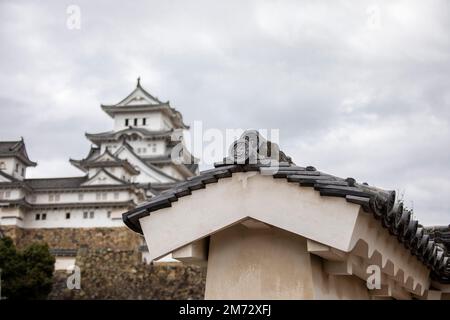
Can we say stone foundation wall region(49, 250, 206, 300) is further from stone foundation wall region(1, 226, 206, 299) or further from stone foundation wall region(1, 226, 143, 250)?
stone foundation wall region(1, 226, 143, 250)

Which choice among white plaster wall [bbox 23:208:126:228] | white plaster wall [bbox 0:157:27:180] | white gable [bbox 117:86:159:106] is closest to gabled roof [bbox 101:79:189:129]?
white gable [bbox 117:86:159:106]

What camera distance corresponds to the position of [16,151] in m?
45.1

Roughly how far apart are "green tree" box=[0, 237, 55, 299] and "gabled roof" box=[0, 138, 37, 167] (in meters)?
11.9

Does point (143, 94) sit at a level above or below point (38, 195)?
above

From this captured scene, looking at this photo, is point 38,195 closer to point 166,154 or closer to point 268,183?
point 166,154

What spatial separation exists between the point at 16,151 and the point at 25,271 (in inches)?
572

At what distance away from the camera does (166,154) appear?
5056 cm

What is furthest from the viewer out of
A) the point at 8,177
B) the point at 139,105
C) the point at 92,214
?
the point at 139,105

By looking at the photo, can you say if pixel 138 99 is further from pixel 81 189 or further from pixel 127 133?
pixel 81 189

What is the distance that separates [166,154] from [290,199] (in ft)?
155

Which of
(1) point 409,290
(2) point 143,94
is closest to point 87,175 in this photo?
(2) point 143,94

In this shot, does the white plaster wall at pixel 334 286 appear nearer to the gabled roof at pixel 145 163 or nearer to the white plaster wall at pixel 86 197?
the white plaster wall at pixel 86 197

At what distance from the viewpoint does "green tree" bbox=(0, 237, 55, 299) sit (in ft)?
105

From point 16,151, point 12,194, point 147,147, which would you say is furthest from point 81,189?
point 147,147
